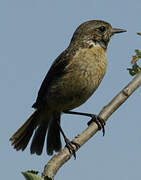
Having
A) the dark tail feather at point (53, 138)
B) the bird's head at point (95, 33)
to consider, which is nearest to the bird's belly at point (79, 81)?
the bird's head at point (95, 33)

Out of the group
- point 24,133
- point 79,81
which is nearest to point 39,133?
point 24,133

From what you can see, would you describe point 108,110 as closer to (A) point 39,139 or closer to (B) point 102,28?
(B) point 102,28

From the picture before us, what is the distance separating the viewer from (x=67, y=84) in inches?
238

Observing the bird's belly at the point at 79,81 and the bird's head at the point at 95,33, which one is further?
the bird's head at the point at 95,33

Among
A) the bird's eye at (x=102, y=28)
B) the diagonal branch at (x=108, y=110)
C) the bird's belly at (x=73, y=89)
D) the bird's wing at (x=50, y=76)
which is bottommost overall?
the diagonal branch at (x=108, y=110)

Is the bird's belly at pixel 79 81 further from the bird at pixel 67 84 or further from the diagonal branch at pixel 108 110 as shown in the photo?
the diagonal branch at pixel 108 110

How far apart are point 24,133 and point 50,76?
42.7 inches

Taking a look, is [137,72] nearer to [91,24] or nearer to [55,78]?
[55,78]

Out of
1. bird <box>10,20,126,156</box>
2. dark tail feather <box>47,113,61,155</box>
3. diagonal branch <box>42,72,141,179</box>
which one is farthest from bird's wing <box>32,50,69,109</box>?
diagonal branch <box>42,72,141,179</box>

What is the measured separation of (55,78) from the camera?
21.0ft

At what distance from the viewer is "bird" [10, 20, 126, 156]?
19.3ft

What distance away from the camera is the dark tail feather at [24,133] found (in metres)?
6.56

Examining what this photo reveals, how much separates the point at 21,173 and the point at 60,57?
15.3 ft

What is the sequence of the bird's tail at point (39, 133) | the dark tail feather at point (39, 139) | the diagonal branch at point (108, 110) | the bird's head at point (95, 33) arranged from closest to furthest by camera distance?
the diagonal branch at point (108, 110), the bird's head at point (95, 33), the bird's tail at point (39, 133), the dark tail feather at point (39, 139)
